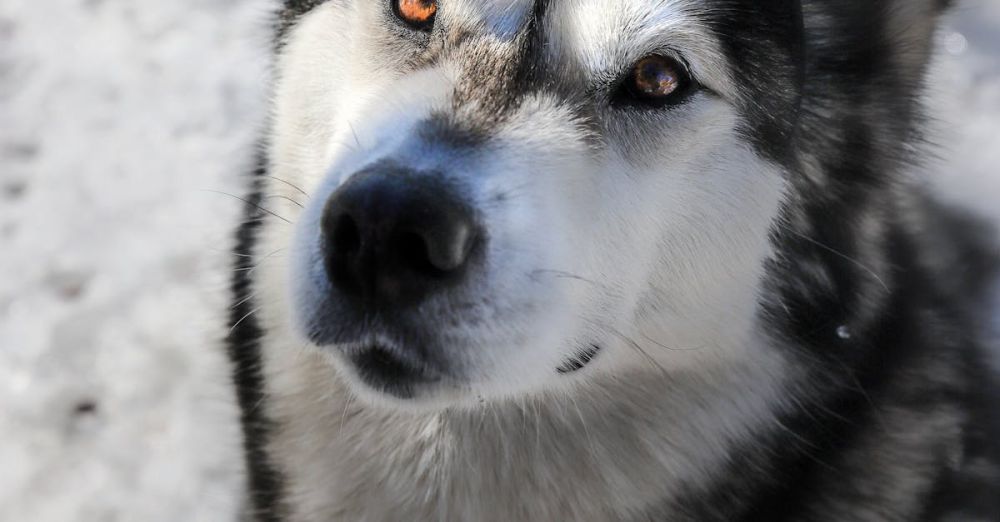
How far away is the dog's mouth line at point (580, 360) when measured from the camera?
1.62m

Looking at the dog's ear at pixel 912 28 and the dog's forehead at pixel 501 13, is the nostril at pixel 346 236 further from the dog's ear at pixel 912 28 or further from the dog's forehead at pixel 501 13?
the dog's ear at pixel 912 28

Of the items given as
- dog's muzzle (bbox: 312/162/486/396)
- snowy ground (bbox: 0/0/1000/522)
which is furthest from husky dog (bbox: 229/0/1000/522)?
snowy ground (bbox: 0/0/1000/522)

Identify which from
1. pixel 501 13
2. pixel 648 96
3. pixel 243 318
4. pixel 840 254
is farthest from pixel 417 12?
pixel 840 254

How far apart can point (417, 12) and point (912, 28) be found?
97 cm

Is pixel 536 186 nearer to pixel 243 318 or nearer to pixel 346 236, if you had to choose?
pixel 346 236

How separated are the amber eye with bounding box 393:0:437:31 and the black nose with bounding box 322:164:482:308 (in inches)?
16.7

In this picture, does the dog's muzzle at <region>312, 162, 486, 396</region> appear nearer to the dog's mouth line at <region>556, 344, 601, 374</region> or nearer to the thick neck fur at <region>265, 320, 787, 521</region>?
the dog's mouth line at <region>556, 344, 601, 374</region>

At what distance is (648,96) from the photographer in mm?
1568

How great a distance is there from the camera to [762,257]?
5.73 ft

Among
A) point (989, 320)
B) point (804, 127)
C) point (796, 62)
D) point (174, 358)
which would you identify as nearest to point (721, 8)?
point (796, 62)

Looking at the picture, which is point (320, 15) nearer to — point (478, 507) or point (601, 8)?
point (601, 8)

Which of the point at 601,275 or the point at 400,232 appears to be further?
the point at 601,275

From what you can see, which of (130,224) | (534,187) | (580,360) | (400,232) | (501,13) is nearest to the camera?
(400,232)

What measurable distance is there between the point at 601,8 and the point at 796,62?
1.26 feet
